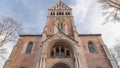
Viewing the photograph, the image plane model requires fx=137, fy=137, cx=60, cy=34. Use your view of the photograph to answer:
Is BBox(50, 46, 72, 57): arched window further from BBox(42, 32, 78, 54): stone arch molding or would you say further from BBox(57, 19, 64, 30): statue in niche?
BBox(57, 19, 64, 30): statue in niche

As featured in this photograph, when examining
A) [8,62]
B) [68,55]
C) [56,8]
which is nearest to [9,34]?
[8,62]

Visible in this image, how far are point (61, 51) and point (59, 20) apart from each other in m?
9.14

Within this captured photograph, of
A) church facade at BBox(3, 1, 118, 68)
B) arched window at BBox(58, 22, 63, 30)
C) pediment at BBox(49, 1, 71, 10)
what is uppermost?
pediment at BBox(49, 1, 71, 10)

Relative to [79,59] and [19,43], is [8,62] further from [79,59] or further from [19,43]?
[79,59]

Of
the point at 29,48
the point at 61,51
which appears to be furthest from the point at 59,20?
the point at 29,48

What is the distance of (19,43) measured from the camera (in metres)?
26.2

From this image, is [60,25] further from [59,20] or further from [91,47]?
[91,47]

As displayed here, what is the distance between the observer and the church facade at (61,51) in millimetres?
21984

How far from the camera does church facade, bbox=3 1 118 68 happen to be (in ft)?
72.1

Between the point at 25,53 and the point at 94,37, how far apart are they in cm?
1360

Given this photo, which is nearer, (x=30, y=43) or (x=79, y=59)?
(x=79, y=59)

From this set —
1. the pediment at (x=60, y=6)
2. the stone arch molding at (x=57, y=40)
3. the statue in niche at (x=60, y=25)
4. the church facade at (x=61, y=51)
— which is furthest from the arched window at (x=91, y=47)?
the pediment at (x=60, y=6)

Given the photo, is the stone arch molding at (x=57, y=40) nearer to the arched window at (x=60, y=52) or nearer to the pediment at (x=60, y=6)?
the arched window at (x=60, y=52)

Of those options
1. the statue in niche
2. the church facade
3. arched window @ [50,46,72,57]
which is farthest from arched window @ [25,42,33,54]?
the statue in niche
